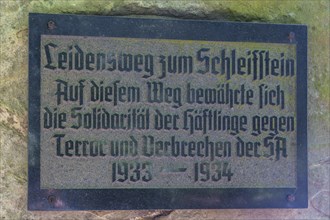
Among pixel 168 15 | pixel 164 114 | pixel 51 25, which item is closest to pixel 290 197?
pixel 164 114

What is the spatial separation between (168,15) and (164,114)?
1.14 feet

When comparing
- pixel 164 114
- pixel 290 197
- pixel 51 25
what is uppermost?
pixel 51 25

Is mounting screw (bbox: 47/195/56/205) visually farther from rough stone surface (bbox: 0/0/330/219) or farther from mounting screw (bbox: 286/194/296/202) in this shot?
mounting screw (bbox: 286/194/296/202)

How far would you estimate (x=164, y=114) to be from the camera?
176 cm

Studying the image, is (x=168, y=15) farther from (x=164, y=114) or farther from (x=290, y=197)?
(x=290, y=197)

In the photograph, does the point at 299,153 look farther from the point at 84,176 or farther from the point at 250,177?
the point at 84,176

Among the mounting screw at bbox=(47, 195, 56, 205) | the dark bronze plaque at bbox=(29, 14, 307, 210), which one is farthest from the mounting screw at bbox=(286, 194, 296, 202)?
the mounting screw at bbox=(47, 195, 56, 205)

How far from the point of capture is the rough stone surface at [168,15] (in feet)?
5.73

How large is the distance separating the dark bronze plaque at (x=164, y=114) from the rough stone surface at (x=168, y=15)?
0.06 metres

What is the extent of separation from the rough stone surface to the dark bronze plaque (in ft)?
0.19

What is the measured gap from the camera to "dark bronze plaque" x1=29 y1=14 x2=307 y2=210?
5.61 feet

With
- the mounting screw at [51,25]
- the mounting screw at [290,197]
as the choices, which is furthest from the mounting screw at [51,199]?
the mounting screw at [290,197]

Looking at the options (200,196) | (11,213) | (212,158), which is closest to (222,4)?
(212,158)

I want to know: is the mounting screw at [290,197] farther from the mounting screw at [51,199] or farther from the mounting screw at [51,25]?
the mounting screw at [51,25]
